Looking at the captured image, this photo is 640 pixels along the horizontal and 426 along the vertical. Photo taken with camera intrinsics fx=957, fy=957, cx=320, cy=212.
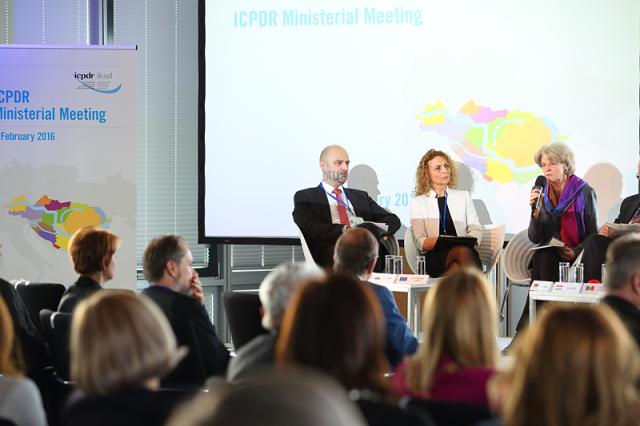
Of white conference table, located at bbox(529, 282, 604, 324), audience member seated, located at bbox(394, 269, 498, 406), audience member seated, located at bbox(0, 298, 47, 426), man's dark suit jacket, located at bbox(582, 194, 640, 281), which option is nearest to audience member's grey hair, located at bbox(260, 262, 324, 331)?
audience member seated, located at bbox(394, 269, 498, 406)

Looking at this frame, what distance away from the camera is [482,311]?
2330 mm

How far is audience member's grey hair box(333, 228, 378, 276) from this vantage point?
4.15 meters

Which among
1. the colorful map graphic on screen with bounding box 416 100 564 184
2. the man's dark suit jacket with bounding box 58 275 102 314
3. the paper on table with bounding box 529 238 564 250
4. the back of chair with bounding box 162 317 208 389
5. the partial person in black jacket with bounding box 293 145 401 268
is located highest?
the colorful map graphic on screen with bounding box 416 100 564 184

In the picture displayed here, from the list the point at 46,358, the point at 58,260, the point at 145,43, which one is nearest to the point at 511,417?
the point at 46,358

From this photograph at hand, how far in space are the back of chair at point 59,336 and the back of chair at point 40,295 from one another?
100 cm

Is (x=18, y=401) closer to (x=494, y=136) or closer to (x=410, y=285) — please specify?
(x=410, y=285)

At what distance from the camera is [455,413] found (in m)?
1.99

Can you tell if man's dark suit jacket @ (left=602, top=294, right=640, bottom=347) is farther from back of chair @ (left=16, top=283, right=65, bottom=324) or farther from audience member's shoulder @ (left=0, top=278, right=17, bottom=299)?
back of chair @ (left=16, top=283, right=65, bottom=324)

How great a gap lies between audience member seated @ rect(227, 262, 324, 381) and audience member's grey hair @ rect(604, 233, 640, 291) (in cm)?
115

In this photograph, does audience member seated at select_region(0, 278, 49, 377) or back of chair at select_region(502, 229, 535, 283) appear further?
back of chair at select_region(502, 229, 535, 283)

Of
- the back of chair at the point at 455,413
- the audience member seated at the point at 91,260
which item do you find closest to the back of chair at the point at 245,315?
the audience member seated at the point at 91,260

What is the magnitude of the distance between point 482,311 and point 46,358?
8.70 feet

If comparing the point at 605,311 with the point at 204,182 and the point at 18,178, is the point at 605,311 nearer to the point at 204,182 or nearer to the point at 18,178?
the point at 18,178

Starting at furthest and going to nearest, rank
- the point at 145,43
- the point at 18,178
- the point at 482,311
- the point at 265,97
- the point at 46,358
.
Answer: the point at 145,43 → the point at 265,97 → the point at 18,178 → the point at 46,358 → the point at 482,311
